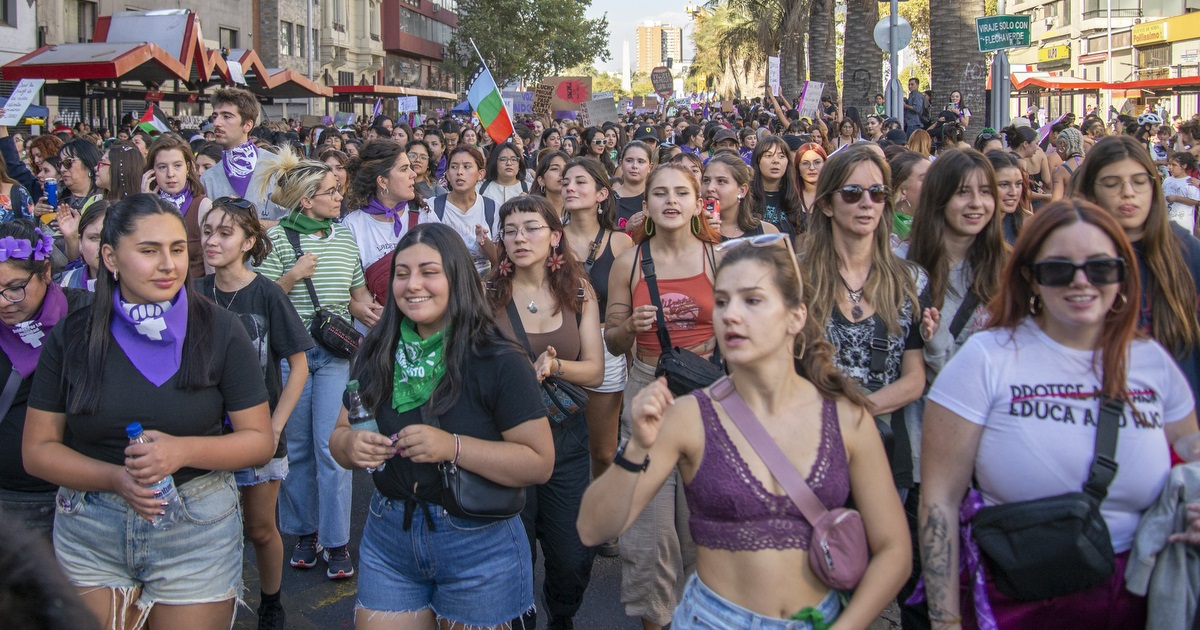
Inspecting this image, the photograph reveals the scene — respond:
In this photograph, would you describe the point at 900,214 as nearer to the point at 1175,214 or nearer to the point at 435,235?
the point at 435,235

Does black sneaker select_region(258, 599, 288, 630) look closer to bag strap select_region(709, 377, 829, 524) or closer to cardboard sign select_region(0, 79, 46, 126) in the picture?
bag strap select_region(709, 377, 829, 524)

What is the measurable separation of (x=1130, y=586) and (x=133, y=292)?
120 inches

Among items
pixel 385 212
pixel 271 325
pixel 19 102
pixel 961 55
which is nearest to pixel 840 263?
pixel 271 325

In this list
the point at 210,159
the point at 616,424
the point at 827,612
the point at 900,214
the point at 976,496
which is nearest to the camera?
the point at 827,612

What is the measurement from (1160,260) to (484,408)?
2.39 meters

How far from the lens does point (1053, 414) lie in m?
2.74

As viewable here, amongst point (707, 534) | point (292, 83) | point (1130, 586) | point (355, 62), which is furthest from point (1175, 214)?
point (355, 62)

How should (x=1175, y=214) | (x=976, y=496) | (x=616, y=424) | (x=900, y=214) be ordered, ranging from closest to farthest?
1. (x=976, y=496)
2. (x=616, y=424)
3. (x=900, y=214)
4. (x=1175, y=214)

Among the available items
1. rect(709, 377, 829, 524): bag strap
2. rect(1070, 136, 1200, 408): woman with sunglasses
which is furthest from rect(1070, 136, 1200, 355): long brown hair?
rect(709, 377, 829, 524): bag strap

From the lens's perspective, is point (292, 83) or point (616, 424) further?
point (292, 83)

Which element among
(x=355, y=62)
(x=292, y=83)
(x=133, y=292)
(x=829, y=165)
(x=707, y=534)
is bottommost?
(x=707, y=534)

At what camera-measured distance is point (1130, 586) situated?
2.73 metres

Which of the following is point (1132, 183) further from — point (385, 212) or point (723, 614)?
point (385, 212)

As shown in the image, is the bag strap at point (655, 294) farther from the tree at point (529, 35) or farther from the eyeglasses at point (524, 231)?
the tree at point (529, 35)
